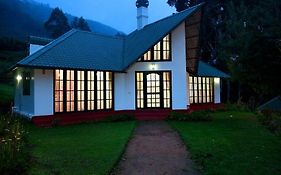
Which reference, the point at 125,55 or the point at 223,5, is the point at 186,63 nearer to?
the point at 125,55

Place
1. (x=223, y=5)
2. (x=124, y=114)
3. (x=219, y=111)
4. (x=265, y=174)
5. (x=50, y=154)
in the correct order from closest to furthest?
(x=265, y=174) → (x=50, y=154) → (x=124, y=114) → (x=219, y=111) → (x=223, y=5)

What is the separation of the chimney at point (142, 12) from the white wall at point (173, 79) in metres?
5.49

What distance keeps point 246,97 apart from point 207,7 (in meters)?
11.3

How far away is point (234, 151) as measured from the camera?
863 cm

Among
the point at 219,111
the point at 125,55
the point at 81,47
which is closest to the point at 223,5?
the point at 219,111

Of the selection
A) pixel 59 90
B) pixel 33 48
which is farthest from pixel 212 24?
pixel 59 90

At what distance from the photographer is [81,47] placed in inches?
720

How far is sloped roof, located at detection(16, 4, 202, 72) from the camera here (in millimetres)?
15414

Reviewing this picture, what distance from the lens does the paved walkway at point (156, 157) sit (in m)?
6.88

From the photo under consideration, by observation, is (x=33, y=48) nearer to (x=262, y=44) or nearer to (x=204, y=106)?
(x=204, y=106)

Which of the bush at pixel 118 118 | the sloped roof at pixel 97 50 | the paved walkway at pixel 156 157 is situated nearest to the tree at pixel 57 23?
the sloped roof at pixel 97 50

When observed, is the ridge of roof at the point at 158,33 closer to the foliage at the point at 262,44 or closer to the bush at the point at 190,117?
the bush at the point at 190,117

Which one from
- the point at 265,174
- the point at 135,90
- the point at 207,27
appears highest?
the point at 207,27

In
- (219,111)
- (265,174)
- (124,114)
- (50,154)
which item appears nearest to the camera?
(265,174)
